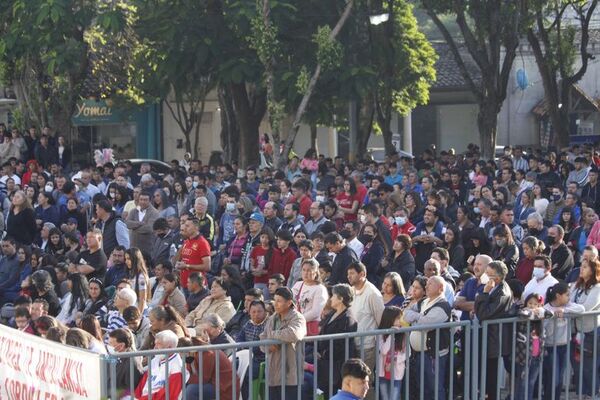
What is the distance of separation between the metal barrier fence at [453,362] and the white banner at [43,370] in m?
0.49

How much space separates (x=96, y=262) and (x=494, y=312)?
636cm

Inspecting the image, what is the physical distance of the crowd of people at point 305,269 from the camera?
10328 mm

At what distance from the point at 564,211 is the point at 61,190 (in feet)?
27.5

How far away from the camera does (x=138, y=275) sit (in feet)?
47.1

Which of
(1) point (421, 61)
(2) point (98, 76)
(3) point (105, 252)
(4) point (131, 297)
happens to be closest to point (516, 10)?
(1) point (421, 61)

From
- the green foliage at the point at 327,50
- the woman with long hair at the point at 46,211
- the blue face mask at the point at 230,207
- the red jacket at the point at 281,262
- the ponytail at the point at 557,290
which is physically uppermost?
the green foliage at the point at 327,50

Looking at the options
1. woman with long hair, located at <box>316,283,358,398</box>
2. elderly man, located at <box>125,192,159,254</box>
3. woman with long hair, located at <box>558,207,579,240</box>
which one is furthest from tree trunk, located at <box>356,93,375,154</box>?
woman with long hair, located at <box>316,283,358,398</box>

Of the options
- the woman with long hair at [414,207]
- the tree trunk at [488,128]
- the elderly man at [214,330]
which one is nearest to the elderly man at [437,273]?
the elderly man at [214,330]

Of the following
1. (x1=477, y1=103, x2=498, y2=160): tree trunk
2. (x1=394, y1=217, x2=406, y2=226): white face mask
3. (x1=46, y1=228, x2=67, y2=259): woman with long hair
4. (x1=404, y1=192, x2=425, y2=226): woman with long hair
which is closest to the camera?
(x1=394, y1=217, x2=406, y2=226): white face mask

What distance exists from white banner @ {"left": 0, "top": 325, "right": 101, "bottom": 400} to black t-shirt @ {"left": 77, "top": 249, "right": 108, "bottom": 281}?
5.55m

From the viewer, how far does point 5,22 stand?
89.9ft

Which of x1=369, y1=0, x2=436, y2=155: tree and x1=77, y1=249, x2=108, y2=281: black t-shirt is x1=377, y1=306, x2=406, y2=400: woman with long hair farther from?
x1=369, y1=0, x2=436, y2=155: tree

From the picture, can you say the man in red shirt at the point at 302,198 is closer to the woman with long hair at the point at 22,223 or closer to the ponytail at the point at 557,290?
the woman with long hair at the point at 22,223

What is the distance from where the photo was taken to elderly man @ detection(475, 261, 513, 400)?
10.5 metres
